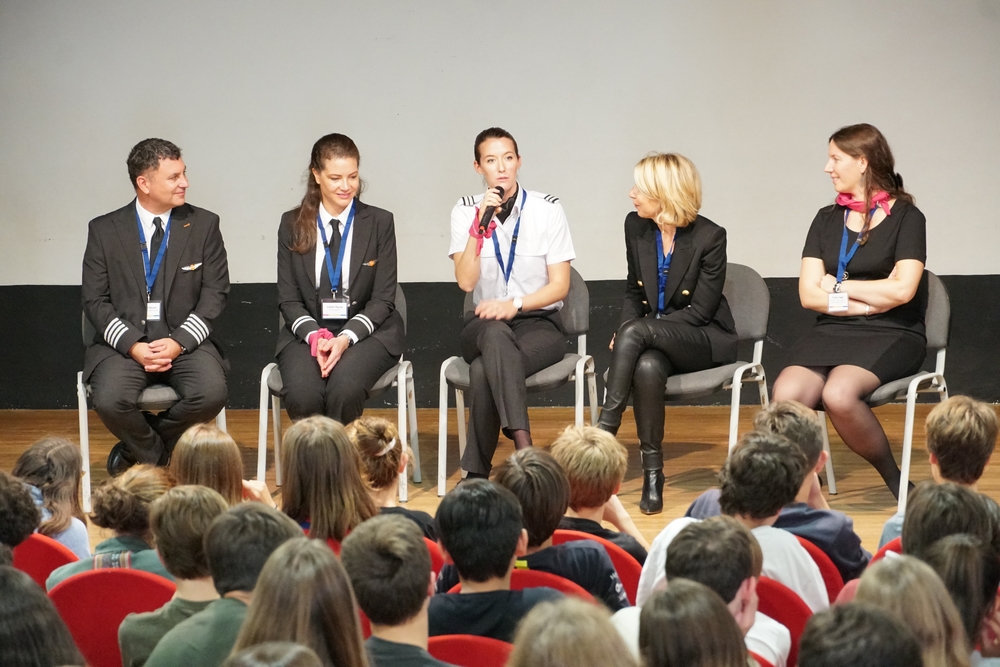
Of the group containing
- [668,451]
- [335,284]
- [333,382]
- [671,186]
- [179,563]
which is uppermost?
[671,186]

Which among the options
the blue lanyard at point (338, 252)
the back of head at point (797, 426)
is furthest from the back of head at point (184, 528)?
the blue lanyard at point (338, 252)

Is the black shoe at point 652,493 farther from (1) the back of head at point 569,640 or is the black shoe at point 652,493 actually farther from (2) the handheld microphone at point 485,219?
(1) the back of head at point 569,640

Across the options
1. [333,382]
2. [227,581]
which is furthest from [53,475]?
[333,382]

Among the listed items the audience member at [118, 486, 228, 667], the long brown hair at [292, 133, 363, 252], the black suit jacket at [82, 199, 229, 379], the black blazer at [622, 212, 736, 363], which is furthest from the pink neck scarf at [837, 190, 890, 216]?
the audience member at [118, 486, 228, 667]

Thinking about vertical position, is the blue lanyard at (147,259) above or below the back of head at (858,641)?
above

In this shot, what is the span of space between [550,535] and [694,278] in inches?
88.3

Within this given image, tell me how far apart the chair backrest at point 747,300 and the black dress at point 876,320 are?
0.23 metres

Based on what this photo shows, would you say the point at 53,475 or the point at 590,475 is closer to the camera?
the point at 590,475

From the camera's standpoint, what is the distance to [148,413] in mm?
4340

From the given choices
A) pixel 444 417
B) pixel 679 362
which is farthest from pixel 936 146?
pixel 444 417

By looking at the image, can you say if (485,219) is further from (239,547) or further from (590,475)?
(239,547)

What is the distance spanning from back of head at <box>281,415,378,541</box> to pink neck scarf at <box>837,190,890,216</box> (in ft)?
8.09

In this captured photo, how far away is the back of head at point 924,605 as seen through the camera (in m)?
1.52

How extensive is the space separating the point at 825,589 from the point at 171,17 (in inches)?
187
